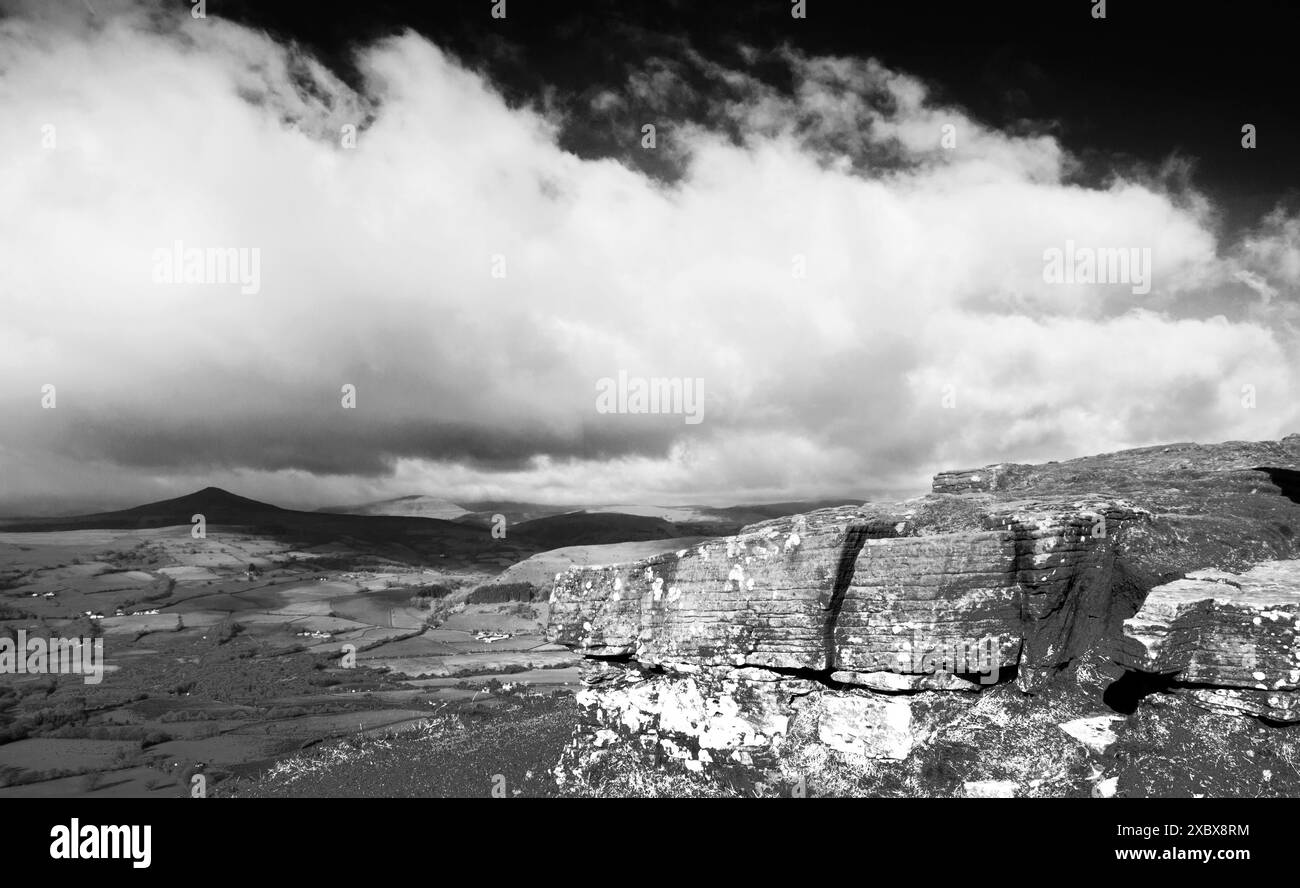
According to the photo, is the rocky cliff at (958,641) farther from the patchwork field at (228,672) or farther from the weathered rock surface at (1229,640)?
the patchwork field at (228,672)

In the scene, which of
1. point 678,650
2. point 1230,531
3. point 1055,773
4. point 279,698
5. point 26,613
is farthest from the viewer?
point 26,613

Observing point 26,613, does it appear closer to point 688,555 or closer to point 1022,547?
point 688,555

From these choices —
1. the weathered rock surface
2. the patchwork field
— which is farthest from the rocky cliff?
the patchwork field

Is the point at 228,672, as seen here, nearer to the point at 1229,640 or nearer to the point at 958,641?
the point at 958,641

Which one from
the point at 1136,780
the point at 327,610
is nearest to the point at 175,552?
the point at 327,610

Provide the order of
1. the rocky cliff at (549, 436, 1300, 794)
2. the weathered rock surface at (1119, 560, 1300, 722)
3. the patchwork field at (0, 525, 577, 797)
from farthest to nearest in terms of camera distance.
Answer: the patchwork field at (0, 525, 577, 797) → the rocky cliff at (549, 436, 1300, 794) → the weathered rock surface at (1119, 560, 1300, 722)

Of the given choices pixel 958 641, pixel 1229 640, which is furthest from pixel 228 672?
pixel 1229 640

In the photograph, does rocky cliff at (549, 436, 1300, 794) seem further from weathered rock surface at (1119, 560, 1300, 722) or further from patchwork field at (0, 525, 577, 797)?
patchwork field at (0, 525, 577, 797)

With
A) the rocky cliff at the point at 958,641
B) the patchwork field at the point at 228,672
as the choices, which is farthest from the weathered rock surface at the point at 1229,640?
the patchwork field at the point at 228,672
